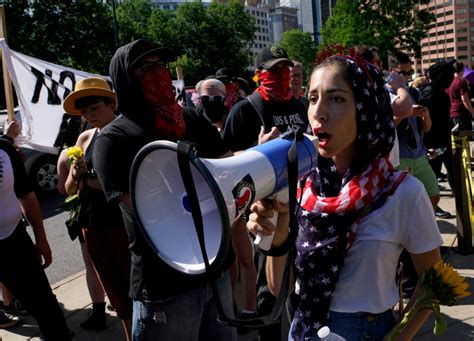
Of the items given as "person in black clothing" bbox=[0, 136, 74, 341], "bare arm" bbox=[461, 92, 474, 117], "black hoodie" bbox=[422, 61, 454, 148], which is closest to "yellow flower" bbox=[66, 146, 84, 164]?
"person in black clothing" bbox=[0, 136, 74, 341]

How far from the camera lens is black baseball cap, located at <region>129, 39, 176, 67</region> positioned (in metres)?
2.07

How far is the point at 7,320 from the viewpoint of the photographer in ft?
13.2

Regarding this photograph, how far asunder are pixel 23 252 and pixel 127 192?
1.49m

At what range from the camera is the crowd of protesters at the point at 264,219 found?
1.56 metres

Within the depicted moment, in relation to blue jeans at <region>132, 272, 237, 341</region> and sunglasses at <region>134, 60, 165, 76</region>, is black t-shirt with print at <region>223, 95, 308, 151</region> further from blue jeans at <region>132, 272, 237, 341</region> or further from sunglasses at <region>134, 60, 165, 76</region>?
blue jeans at <region>132, 272, 237, 341</region>

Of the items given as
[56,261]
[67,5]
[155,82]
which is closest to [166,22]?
[67,5]

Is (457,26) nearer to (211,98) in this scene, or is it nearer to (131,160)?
(211,98)

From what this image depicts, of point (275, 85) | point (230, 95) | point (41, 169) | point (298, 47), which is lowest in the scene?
point (41, 169)

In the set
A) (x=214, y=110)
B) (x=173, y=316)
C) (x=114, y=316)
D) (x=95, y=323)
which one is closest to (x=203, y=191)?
(x=173, y=316)

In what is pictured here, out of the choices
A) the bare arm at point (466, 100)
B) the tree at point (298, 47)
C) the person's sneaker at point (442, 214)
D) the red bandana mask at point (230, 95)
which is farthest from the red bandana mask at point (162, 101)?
the tree at point (298, 47)

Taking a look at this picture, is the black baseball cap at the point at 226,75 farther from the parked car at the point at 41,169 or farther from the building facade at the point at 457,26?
the building facade at the point at 457,26

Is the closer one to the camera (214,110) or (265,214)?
(265,214)

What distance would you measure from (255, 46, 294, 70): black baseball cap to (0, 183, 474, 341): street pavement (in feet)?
6.06

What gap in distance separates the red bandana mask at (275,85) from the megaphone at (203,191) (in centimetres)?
190
